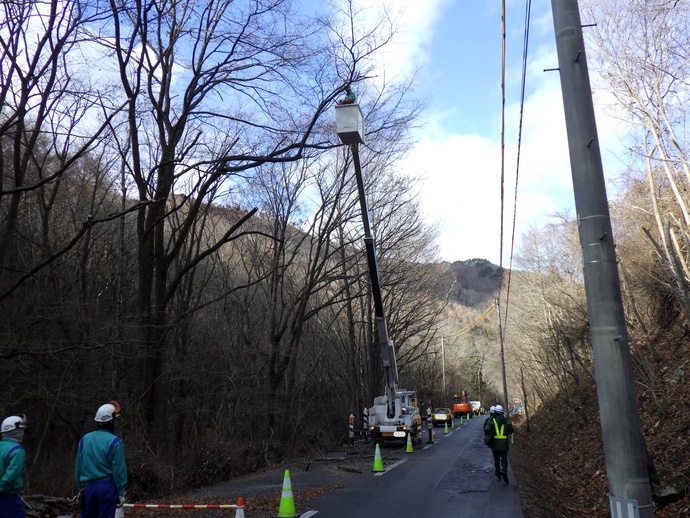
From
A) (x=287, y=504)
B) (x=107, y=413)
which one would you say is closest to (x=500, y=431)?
(x=287, y=504)

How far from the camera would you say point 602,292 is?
12.2 feet

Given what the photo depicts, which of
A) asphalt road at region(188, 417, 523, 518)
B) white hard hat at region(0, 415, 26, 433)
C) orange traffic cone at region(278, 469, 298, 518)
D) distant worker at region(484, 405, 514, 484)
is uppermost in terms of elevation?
white hard hat at region(0, 415, 26, 433)

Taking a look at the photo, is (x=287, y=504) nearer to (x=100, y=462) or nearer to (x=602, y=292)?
(x=100, y=462)

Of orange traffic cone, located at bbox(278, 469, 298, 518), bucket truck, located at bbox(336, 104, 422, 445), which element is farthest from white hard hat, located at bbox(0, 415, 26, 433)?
bucket truck, located at bbox(336, 104, 422, 445)

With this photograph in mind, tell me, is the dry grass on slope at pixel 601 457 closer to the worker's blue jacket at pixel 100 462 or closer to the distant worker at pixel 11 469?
the worker's blue jacket at pixel 100 462

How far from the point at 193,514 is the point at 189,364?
1101cm

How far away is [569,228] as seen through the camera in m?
31.4

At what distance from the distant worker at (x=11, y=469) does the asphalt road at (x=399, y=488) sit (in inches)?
209

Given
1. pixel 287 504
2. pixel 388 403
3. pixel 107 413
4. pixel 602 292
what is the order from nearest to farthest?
pixel 602 292 → pixel 107 413 → pixel 287 504 → pixel 388 403

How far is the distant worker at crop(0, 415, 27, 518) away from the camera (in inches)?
210

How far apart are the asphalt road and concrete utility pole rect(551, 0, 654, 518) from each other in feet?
23.2

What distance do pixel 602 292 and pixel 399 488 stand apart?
419 inches

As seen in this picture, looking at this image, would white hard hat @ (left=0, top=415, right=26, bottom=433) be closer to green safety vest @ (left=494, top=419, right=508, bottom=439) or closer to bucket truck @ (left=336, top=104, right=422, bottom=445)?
green safety vest @ (left=494, top=419, right=508, bottom=439)

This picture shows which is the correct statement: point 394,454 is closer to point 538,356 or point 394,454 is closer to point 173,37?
point 538,356
